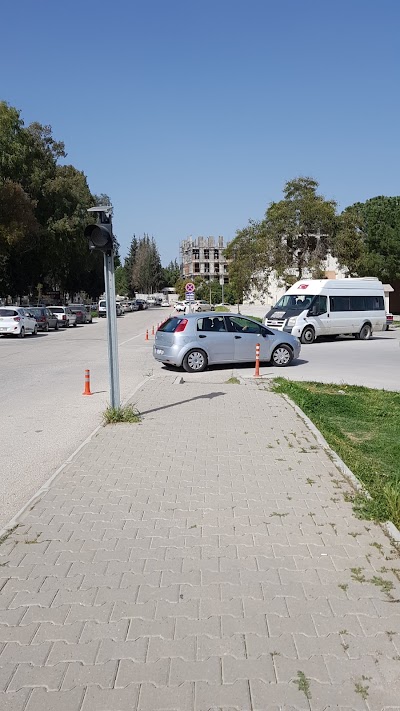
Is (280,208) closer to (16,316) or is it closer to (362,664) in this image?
(16,316)

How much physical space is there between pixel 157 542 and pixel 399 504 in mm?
2007

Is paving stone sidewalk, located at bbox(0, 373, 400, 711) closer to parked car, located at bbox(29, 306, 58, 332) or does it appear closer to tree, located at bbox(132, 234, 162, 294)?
parked car, located at bbox(29, 306, 58, 332)

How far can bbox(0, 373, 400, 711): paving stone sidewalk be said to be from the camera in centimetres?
275

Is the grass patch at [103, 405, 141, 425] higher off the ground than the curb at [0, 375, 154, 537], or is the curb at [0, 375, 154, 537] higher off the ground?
the grass patch at [103, 405, 141, 425]

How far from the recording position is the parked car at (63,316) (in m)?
41.2

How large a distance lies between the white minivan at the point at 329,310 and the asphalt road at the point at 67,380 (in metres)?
0.87

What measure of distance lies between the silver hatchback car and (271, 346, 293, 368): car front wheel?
0.22 m

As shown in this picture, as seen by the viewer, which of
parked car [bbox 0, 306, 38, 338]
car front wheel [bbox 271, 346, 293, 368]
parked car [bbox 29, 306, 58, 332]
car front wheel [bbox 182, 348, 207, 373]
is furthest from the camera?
parked car [bbox 29, 306, 58, 332]

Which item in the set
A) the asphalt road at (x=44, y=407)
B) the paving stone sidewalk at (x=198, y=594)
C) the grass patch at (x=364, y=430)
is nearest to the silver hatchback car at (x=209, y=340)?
the asphalt road at (x=44, y=407)

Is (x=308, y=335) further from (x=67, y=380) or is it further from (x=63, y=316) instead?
(x=63, y=316)

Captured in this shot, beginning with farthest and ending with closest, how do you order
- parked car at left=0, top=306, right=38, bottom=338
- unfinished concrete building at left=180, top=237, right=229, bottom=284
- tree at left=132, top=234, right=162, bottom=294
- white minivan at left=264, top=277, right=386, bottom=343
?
unfinished concrete building at left=180, top=237, right=229, bottom=284, tree at left=132, top=234, right=162, bottom=294, parked car at left=0, top=306, right=38, bottom=338, white minivan at left=264, top=277, right=386, bottom=343

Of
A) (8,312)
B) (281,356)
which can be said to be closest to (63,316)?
(8,312)

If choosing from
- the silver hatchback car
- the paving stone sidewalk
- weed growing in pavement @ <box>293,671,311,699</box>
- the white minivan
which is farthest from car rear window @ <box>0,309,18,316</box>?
weed growing in pavement @ <box>293,671,311,699</box>

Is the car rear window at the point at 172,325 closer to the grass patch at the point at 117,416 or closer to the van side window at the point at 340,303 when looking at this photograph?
the grass patch at the point at 117,416
